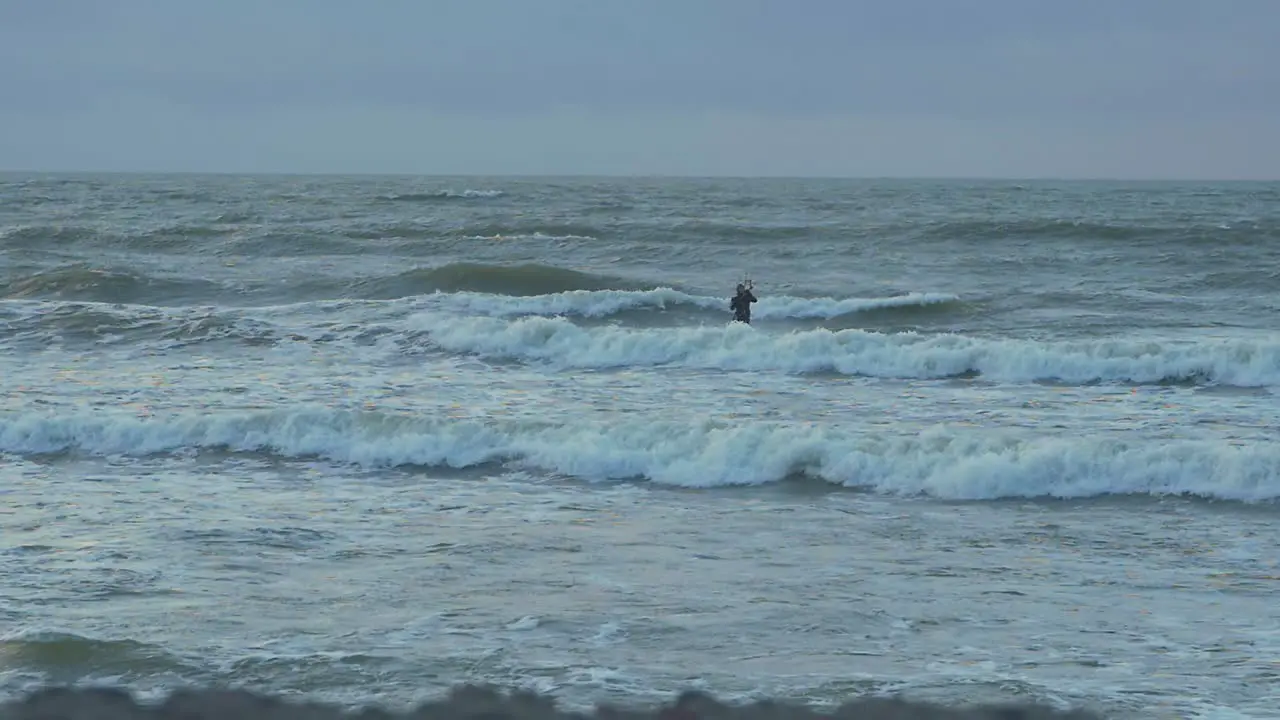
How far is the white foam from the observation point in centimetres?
1864

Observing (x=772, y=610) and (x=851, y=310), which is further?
(x=851, y=310)

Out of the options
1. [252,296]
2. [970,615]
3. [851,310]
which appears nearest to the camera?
[970,615]

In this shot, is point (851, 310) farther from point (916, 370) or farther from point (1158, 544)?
point (1158, 544)

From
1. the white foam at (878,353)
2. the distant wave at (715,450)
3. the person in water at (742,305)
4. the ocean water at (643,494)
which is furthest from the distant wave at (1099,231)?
the distant wave at (715,450)

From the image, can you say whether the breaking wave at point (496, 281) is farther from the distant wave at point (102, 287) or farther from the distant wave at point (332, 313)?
the distant wave at point (102, 287)

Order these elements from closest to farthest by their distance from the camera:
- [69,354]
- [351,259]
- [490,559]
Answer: [490,559] → [69,354] → [351,259]

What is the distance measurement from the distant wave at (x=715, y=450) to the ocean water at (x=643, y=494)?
4cm

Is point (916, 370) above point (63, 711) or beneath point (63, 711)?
beneath

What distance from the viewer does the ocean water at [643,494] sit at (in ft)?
25.4

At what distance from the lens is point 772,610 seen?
8562 millimetres

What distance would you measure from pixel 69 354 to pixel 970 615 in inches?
624

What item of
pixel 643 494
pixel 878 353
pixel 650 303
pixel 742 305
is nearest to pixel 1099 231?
pixel 650 303

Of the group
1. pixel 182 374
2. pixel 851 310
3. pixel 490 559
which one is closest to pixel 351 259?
pixel 851 310

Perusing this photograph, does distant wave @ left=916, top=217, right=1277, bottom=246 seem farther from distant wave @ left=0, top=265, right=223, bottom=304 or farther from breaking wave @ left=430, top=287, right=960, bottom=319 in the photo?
distant wave @ left=0, top=265, right=223, bottom=304
